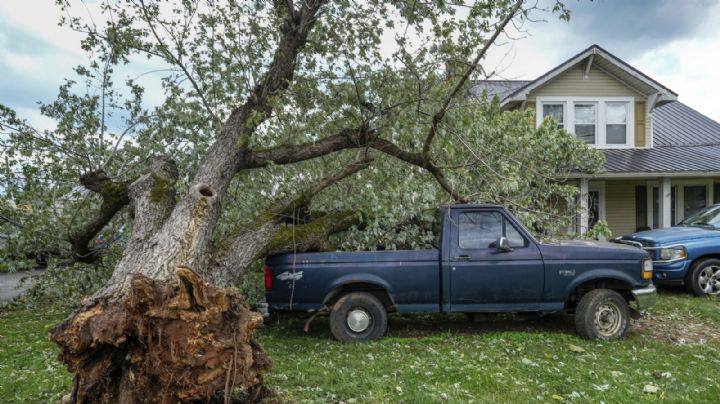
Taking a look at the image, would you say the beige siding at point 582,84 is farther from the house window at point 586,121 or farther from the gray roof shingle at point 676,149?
the gray roof shingle at point 676,149

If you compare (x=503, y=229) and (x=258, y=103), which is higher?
(x=258, y=103)

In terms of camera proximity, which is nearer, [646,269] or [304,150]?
[646,269]

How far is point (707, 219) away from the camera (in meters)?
10.0

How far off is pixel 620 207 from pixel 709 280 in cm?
686

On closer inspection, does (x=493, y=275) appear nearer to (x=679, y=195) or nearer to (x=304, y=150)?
Result: (x=304, y=150)

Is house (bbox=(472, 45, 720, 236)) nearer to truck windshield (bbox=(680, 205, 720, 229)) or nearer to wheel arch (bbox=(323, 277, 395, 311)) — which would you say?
truck windshield (bbox=(680, 205, 720, 229))

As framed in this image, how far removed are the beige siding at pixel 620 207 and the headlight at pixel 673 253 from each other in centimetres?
671

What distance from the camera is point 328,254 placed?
235 inches

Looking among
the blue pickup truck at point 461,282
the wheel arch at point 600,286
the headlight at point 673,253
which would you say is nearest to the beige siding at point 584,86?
the headlight at point 673,253

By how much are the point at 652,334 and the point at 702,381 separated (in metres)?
1.92

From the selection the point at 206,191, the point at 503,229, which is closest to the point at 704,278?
the point at 503,229

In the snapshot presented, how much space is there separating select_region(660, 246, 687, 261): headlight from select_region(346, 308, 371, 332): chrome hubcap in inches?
245

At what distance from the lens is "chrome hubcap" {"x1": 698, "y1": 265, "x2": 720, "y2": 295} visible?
8758 mm

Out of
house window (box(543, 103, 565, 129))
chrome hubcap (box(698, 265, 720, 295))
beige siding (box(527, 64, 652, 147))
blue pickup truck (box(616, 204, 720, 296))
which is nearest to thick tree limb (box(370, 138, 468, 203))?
blue pickup truck (box(616, 204, 720, 296))
